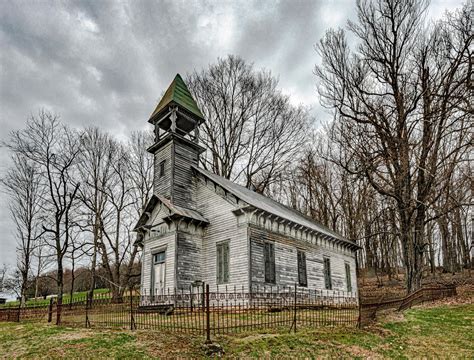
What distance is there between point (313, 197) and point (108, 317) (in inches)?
1112

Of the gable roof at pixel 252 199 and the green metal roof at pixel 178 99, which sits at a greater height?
the green metal roof at pixel 178 99

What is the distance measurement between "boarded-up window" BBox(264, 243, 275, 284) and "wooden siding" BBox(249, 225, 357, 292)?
9.8 inches

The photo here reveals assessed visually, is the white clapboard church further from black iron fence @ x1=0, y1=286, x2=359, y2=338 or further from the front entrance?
black iron fence @ x1=0, y1=286, x2=359, y2=338

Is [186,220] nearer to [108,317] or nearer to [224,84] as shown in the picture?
[108,317]

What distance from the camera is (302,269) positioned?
19312 mm

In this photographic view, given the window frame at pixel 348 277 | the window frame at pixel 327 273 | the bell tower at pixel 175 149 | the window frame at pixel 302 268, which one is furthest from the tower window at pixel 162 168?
the window frame at pixel 348 277

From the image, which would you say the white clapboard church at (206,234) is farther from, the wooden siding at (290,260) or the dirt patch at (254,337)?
the dirt patch at (254,337)

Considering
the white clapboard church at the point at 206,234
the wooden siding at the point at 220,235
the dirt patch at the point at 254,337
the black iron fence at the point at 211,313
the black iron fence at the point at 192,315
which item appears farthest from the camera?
the white clapboard church at the point at 206,234

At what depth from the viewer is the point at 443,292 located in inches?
742

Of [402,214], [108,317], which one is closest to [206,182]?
[108,317]

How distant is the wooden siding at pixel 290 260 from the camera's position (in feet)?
53.2

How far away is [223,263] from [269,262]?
2162 mm

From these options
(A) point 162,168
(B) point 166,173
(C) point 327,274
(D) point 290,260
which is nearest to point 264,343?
(D) point 290,260

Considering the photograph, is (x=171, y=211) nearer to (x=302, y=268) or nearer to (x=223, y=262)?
(x=223, y=262)
